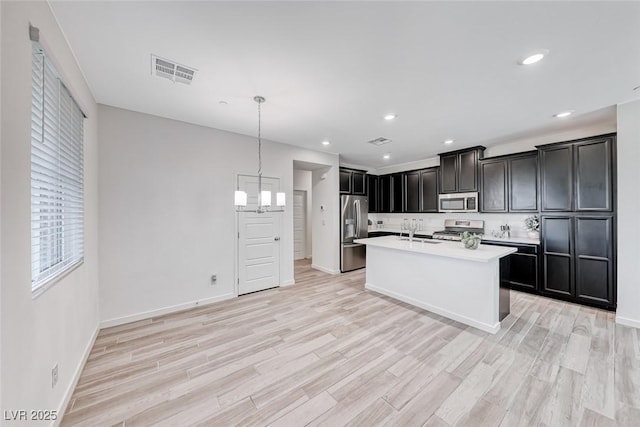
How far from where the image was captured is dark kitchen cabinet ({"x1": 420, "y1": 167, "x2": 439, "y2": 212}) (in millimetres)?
5559

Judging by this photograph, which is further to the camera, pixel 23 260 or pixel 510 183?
pixel 510 183

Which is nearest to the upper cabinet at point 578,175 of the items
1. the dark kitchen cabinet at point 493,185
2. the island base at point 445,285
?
the dark kitchen cabinet at point 493,185

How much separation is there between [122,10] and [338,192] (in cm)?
439

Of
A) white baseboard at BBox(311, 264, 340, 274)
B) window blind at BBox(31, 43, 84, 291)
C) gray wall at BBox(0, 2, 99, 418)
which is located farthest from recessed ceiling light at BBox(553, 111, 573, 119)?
window blind at BBox(31, 43, 84, 291)

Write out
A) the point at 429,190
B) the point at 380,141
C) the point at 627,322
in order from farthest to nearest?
the point at 429,190 → the point at 380,141 → the point at 627,322

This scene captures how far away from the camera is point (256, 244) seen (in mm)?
4246

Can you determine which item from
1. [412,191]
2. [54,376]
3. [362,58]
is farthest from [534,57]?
[54,376]

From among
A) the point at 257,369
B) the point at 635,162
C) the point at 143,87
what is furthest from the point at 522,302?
the point at 143,87

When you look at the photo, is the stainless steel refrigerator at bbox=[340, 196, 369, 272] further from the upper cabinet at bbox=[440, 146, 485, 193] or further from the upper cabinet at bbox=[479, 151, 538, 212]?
the upper cabinet at bbox=[479, 151, 538, 212]

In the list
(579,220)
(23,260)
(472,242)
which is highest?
(579,220)

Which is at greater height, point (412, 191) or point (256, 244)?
point (412, 191)

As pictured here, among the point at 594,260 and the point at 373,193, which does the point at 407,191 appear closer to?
the point at 373,193

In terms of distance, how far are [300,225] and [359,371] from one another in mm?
5196

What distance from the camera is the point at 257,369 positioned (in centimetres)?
220
